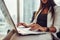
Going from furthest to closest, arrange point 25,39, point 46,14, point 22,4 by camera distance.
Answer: point 22,4 < point 46,14 < point 25,39

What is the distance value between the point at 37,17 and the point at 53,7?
23 cm

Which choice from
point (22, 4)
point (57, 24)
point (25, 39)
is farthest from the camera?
point (22, 4)

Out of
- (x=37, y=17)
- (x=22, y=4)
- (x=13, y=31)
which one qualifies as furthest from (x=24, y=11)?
(x=13, y=31)

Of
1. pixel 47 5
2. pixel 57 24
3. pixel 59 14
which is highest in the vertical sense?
pixel 47 5

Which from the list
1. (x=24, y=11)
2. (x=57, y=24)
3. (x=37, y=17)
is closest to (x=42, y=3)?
(x=37, y=17)

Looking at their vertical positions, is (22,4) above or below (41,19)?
above

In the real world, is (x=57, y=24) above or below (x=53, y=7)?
below

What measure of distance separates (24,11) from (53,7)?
0.87 m

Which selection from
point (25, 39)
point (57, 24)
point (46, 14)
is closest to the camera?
point (25, 39)

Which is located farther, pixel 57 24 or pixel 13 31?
pixel 57 24

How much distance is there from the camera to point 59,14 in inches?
53.6

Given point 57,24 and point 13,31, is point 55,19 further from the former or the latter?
point 13,31

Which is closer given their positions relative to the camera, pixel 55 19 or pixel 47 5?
pixel 55 19

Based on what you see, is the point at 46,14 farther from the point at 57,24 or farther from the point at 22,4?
the point at 22,4
